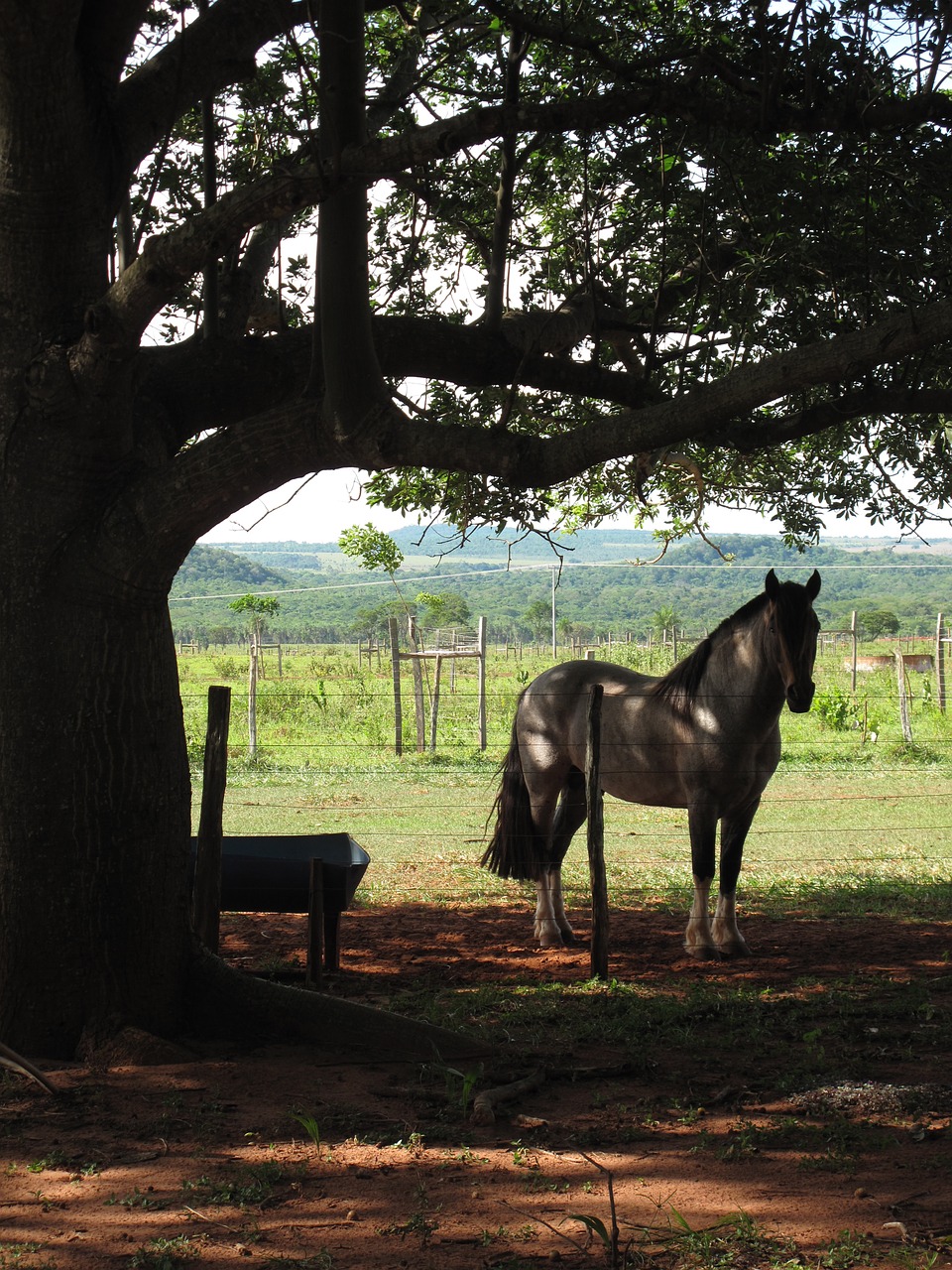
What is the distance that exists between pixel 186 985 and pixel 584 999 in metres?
2.16

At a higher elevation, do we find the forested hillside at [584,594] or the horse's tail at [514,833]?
the forested hillside at [584,594]

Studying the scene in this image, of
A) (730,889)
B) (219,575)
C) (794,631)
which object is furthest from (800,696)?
(219,575)

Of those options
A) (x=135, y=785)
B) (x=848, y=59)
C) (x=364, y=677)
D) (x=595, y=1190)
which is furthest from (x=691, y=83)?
(x=364, y=677)

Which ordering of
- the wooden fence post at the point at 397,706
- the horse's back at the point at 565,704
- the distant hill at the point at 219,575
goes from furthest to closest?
the distant hill at the point at 219,575 < the wooden fence post at the point at 397,706 < the horse's back at the point at 565,704

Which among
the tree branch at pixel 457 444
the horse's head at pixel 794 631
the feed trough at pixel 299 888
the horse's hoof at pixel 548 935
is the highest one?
the tree branch at pixel 457 444

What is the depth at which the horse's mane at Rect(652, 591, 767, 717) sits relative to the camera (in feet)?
24.1

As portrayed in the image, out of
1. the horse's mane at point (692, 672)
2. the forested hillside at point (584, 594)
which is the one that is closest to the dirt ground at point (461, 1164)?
the horse's mane at point (692, 672)

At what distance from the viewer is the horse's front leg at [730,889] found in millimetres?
7125

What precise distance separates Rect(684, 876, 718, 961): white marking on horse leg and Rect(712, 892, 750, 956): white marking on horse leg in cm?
6

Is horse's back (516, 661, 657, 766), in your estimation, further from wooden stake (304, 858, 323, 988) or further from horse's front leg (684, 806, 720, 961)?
wooden stake (304, 858, 323, 988)

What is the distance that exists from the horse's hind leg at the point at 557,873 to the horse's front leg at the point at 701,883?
34.0 inches

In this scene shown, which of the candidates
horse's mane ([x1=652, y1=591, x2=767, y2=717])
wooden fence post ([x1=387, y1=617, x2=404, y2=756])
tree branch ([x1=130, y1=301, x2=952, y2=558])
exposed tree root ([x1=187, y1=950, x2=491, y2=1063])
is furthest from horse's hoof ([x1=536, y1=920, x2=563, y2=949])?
wooden fence post ([x1=387, y1=617, x2=404, y2=756])

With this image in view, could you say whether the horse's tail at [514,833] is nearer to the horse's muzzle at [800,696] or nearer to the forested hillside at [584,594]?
the horse's muzzle at [800,696]

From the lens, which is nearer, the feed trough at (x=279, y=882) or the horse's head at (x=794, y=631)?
the feed trough at (x=279, y=882)
